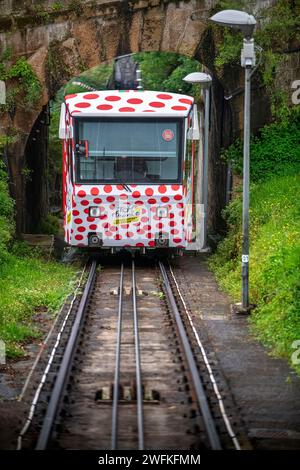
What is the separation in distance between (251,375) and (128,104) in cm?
1196

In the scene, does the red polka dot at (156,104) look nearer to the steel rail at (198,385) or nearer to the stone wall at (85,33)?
the stone wall at (85,33)

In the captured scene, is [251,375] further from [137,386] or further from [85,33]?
[85,33]

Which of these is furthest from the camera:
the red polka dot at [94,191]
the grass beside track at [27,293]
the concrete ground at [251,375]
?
the red polka dot at [94,191]

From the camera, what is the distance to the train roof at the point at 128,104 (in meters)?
26.8

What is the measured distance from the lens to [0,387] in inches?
615

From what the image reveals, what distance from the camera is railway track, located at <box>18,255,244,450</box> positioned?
12.9m

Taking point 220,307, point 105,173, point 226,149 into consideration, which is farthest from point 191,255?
point 220,307

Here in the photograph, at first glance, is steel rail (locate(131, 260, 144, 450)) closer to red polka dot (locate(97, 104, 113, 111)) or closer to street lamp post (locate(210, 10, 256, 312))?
street lamp post (locate(210, 10, 256, 312))

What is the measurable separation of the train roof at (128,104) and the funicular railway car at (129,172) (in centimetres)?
2

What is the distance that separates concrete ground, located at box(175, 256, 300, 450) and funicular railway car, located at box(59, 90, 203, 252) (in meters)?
3.21

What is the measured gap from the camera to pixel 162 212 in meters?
26.8

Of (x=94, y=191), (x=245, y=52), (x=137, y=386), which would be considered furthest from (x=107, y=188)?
(x=137, y=386)

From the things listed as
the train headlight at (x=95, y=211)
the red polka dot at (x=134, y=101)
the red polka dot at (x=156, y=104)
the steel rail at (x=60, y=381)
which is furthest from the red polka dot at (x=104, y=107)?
the steel rail at (x=60, y=381)

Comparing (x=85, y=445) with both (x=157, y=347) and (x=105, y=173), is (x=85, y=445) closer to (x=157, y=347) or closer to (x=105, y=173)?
(x=157, y=347)
